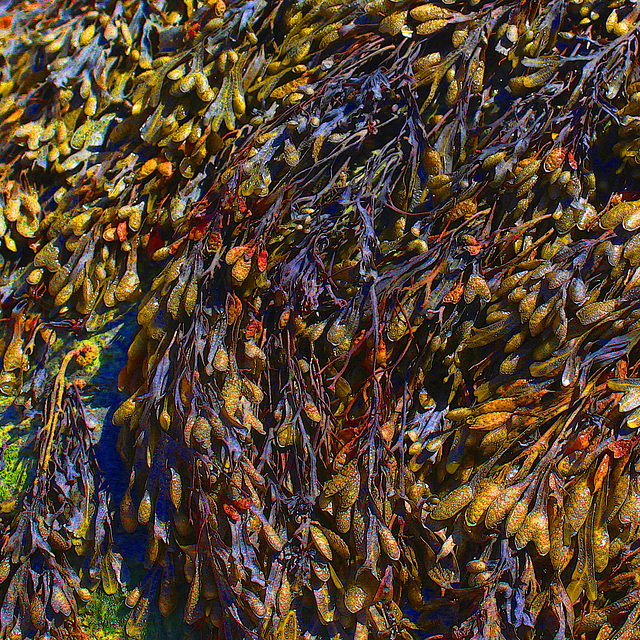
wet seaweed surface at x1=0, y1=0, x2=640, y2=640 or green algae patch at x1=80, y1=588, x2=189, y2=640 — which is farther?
green algae patch at x1=80, y1=588, x2=189, y2=640

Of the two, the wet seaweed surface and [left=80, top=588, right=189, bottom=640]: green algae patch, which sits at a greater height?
the wet seaweed surface

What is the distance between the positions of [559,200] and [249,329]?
2.73ft

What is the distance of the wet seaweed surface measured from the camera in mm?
1273

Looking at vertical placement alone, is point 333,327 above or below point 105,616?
above

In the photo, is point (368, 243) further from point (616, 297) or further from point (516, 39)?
point (516, 39)

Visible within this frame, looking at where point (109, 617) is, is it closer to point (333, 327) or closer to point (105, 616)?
point (105, 616)

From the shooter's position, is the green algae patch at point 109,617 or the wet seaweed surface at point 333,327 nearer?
the wet seaweed surface at point 333,327

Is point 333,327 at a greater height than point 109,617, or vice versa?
point 333,327

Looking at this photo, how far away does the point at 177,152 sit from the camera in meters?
1.66

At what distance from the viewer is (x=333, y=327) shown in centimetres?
140

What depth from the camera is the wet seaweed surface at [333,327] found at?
50.1 inches

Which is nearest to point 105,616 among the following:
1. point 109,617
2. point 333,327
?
point 109,617

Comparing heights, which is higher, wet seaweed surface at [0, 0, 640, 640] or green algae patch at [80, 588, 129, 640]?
wet seaweed surface at [0, 0, 640, 640]

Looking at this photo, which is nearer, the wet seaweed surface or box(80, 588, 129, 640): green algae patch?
the wet seaweed surface
